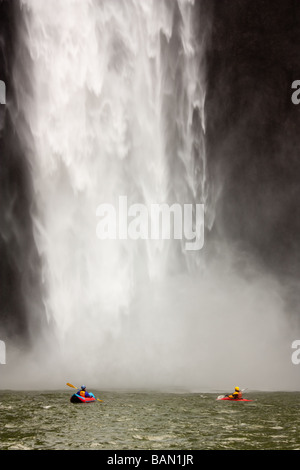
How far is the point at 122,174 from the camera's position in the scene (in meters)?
29.4

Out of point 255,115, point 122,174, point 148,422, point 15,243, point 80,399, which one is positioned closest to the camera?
point 148,422

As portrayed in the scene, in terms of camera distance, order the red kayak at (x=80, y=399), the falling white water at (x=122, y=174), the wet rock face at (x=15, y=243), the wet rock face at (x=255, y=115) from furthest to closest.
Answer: the wet rock face at (x=255, y=115) < the wet rock face at (x=15, y=243) < the falling white water at (x=122, y=174) < the red kayak at (x=80, y=399)

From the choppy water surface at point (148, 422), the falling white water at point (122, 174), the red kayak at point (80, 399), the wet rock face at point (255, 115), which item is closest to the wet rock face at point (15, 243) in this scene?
the falling white water at point (122, 174)

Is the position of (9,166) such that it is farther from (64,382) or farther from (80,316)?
(64,382)

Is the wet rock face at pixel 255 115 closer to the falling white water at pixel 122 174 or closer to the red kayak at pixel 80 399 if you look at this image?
the falling white water at pixel 122 174

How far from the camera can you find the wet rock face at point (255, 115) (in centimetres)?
3650

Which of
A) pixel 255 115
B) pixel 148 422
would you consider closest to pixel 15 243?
pixel 255 115

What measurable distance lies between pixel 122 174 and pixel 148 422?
16.9m

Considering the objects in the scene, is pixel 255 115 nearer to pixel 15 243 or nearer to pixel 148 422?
pixel 15 243

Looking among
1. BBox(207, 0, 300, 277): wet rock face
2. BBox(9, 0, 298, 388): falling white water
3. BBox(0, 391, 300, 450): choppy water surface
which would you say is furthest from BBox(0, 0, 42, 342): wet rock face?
BBox(0, 391, 300, 450): choppy water surface

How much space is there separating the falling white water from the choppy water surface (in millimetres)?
7592

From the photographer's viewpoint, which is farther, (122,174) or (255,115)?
(255,115)

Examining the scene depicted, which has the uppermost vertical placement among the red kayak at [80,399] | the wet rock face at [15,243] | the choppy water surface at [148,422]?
the wet rock face at [15,243]

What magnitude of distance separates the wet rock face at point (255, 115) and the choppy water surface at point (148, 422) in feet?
61.5
